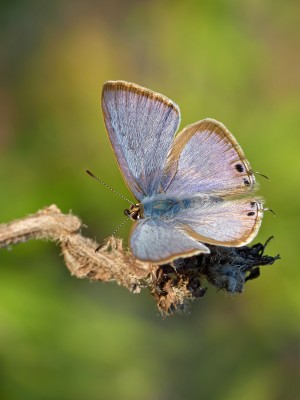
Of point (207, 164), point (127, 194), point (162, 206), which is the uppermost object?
point (127, 194)

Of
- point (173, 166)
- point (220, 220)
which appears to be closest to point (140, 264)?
point (220, 220)

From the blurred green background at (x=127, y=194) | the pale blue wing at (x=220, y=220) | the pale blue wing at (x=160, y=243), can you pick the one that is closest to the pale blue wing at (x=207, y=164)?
the pale blue wing at (x=220, y=220)

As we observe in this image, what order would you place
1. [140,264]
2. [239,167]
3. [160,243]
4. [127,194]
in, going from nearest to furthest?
[160,243]
[140,264]
[239,167]
[127,194]

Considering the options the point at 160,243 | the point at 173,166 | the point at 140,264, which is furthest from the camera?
the point at 173,166

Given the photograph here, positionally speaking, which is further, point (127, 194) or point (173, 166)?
point (127, 194)

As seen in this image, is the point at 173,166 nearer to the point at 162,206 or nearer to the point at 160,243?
the point at 162,206

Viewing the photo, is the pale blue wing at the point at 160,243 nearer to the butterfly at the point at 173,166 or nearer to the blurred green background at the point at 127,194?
the butterfly at the point at 173,166

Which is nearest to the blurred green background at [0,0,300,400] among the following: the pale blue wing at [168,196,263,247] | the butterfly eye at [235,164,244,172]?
the pale blue wing at [168,196,263,247]

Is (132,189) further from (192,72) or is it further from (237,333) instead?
(192,72)
